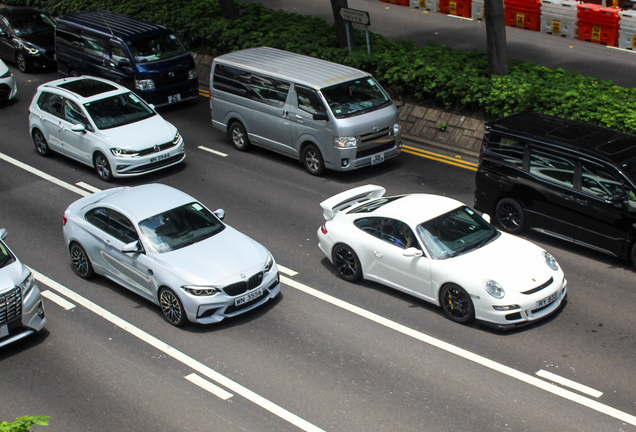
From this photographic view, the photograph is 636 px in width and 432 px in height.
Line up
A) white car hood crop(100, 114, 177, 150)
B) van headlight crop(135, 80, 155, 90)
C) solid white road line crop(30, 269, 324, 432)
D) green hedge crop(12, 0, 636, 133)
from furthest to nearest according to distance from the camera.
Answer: van headlight crop(135, 80, 155, 90), white car hood crop(100, 114, 177, 150), green hedge crop(12, 0, 636, 133), solid white road line crop(30, 269, 324, 432)

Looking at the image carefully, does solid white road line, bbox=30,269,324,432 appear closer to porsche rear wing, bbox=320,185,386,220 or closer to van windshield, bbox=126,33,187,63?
porsche rear wing, bbox=320,185,386,220

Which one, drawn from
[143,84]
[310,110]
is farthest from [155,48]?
[310,110]

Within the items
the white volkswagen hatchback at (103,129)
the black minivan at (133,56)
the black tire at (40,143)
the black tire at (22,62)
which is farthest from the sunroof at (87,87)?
the black tire at (22,62)

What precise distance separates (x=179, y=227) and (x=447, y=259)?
165 inches

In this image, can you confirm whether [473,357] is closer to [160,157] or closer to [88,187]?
[160,157]

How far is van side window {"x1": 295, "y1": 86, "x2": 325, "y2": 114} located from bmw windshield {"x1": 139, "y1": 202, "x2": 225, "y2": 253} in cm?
479

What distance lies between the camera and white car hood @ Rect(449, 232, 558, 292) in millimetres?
10336

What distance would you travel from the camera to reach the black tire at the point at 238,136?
A: 1791 cm

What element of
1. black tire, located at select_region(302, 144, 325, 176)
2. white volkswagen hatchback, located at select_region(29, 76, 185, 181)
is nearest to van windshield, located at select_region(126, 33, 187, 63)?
white volkswagen hatchback, located at select_region(29, 76, 185, 181)

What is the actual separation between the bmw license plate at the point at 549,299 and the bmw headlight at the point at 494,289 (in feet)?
1.87

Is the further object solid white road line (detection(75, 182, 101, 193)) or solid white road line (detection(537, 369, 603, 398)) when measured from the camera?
solid white road line (detection(75, 182, 101, 193))

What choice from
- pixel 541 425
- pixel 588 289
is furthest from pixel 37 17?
pixel 541 425

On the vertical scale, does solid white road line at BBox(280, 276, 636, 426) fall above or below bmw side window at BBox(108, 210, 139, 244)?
below

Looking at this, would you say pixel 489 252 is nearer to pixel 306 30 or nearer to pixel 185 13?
pixel 306 30
